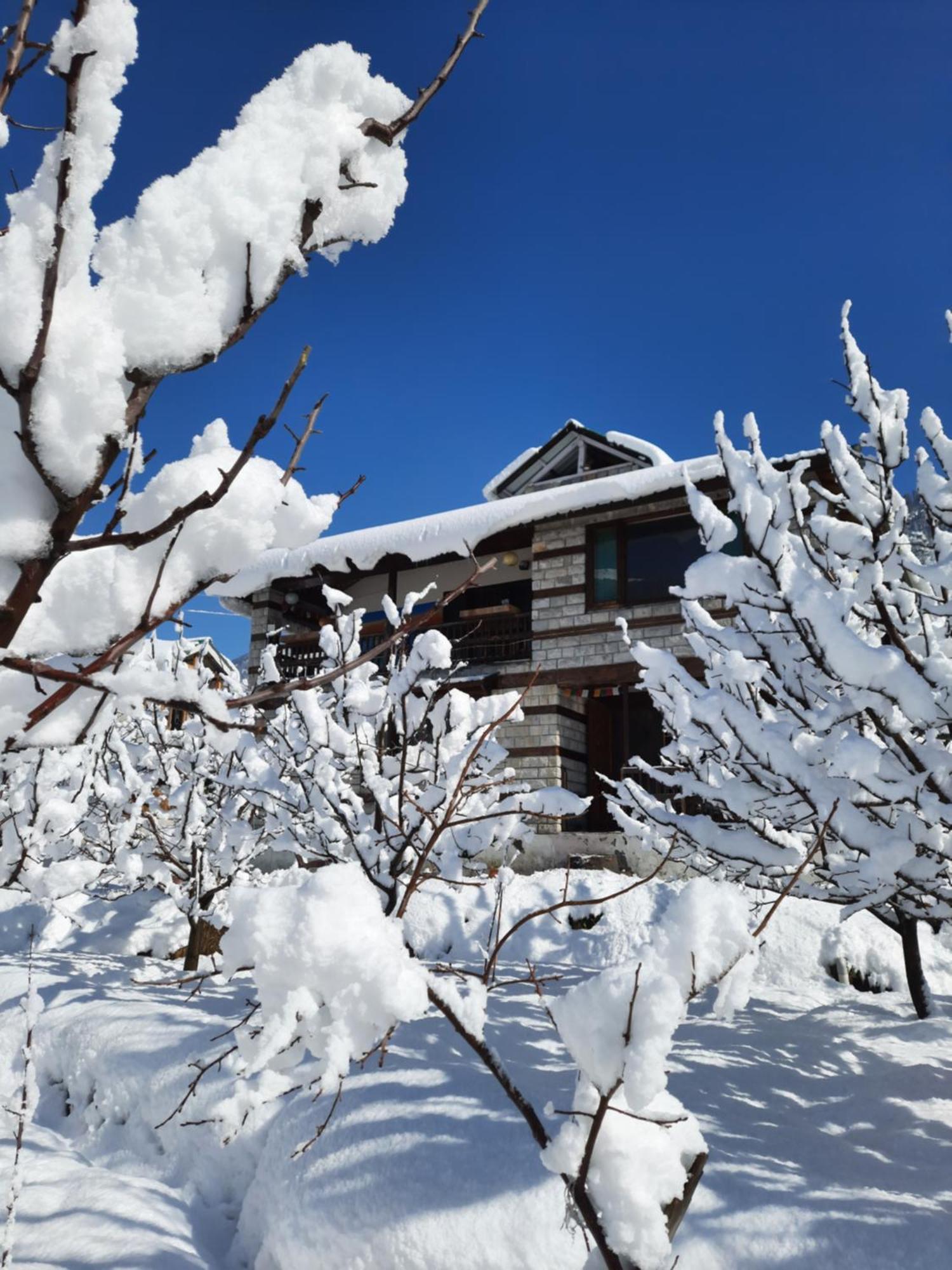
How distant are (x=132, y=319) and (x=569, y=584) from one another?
12269 millimetres

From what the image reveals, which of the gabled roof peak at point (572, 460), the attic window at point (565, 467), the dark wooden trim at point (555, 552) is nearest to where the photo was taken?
the dark wooden trim at point (555, 552)

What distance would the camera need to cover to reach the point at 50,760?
7.94 m

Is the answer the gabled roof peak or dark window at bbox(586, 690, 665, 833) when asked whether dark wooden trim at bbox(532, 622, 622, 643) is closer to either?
dark window at bbox(586, 690, 665, 833)

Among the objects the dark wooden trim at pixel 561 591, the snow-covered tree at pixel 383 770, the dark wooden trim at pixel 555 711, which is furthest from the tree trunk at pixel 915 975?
the dark wooden trim at pixel 561 591

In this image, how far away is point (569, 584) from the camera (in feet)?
44.0

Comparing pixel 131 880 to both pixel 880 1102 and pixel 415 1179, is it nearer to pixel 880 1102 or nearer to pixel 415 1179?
pixel 415 1179

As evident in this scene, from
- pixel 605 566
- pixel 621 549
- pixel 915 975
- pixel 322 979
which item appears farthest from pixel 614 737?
pixel 322 979

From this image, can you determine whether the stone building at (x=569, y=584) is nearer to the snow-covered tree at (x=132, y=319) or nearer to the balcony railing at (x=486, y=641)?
the balcony railing at (x=486, y=641)

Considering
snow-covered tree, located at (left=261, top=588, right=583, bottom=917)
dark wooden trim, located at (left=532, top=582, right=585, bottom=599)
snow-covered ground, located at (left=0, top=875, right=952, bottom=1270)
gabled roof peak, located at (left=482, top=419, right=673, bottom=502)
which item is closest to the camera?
snow-covered ground, located at (left=0, top=875, right=952, bottom=1270)

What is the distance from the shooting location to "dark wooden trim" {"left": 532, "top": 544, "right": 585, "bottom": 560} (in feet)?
44.2

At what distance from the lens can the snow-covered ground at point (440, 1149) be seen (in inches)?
114

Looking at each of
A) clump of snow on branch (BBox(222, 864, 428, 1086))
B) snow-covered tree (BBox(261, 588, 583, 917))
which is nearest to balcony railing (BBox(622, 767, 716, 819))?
snow-covered tree (BBox(261, 588, 583, 917))

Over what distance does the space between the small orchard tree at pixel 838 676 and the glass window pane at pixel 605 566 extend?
8.28 metres

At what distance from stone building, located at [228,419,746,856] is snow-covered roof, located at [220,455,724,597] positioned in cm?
3
